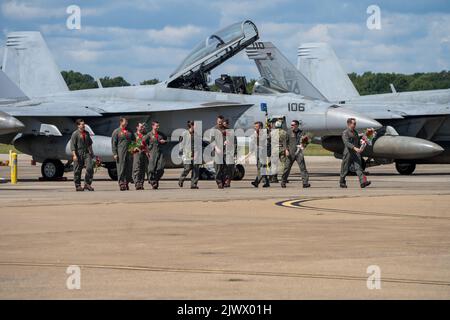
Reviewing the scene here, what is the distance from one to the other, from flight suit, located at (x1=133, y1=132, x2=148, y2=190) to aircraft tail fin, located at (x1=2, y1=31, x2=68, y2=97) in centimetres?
992

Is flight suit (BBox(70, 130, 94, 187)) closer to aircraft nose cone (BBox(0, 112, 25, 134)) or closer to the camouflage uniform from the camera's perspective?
aircraft nose cone (BBox(0, 112, 25, 134))

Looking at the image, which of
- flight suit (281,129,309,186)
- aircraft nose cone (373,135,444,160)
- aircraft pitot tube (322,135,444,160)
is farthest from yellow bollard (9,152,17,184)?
aircraft nose cone (373,135,444,160)

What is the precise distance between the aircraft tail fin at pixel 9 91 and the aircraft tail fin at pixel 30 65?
2.10m

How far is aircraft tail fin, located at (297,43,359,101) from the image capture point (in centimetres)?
4047

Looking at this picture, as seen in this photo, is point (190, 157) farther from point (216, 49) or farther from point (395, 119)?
point (395, 119)

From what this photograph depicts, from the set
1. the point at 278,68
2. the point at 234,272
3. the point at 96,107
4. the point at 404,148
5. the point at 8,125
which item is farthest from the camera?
the point at 278,68

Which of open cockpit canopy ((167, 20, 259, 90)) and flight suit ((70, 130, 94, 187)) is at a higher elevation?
open cockpit canopy ((167, 20, 259, 90))

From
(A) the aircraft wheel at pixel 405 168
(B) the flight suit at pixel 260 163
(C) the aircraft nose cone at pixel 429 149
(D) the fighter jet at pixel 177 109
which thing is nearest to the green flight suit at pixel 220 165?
(B) the flight suit at pixel 260 163

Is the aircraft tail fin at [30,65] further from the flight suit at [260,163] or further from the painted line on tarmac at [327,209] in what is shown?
the painted line on tarmac at [327,209]

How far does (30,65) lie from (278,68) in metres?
8.32

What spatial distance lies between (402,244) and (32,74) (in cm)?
2230

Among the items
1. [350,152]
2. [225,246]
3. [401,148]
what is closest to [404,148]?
[401,148]

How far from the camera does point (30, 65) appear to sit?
3139 cm
